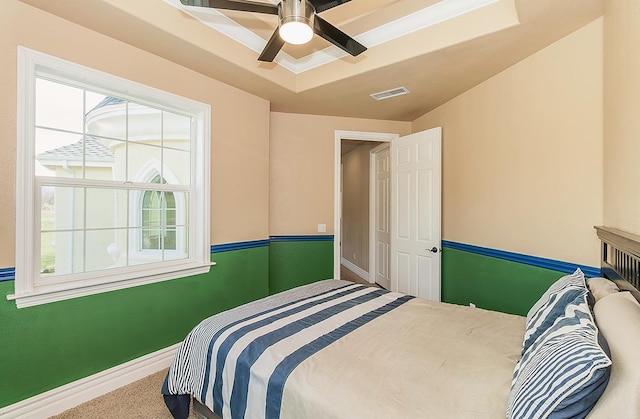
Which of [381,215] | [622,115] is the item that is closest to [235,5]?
[622,115]

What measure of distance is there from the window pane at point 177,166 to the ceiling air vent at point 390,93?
195cm

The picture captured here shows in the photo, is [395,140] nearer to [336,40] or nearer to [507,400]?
[336,40]

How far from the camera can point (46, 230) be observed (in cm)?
191

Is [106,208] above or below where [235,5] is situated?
below

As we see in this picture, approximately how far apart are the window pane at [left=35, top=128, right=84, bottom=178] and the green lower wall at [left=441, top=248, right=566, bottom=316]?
331 centimetres

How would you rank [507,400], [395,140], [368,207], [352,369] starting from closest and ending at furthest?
1. [507,400]
2. [352,369]
3. [395,140]
4. [368,207]

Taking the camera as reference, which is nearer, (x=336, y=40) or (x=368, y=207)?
(x=336, y=40)

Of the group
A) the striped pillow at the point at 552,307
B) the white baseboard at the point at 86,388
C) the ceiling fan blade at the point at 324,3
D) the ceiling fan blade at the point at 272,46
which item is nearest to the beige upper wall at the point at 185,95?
the white baseboard at the point at 86,388

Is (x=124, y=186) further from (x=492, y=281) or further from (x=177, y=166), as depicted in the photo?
(x=492, y=281)

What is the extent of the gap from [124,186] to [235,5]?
153 cm

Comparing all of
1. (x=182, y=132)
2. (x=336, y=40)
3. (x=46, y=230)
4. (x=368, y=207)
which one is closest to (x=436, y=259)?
(x=368, y=207)

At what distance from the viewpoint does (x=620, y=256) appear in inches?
58.5

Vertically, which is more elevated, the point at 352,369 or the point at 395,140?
the point at 395,140

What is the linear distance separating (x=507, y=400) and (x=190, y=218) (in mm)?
2519
